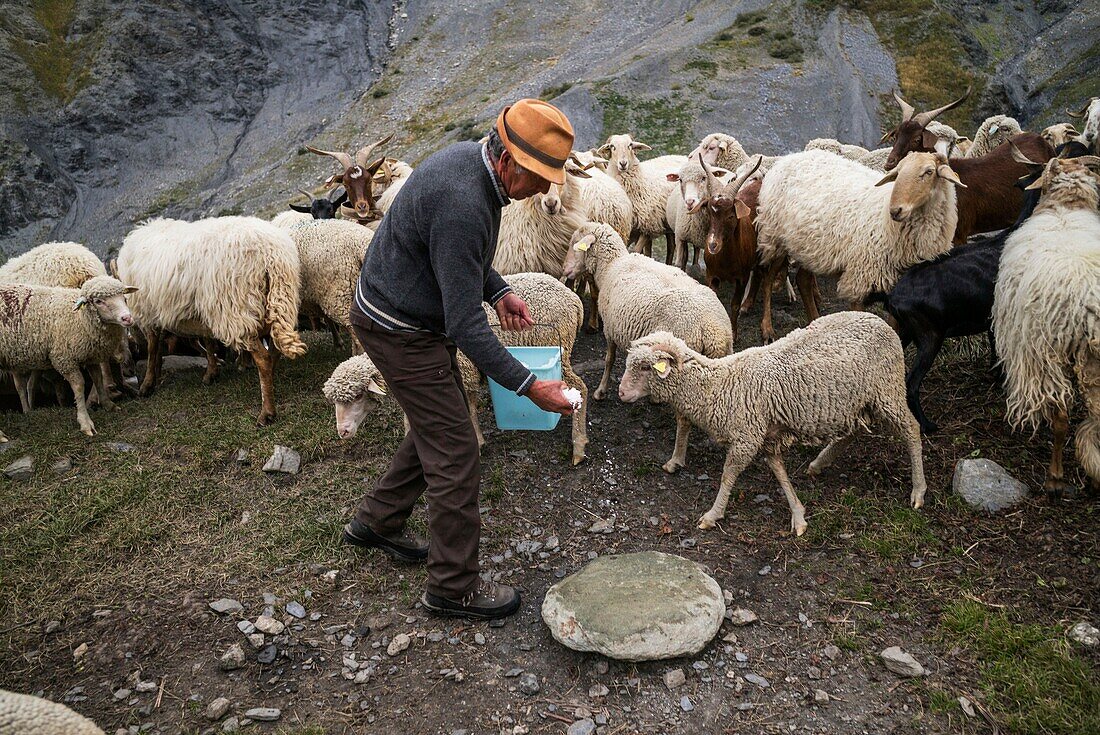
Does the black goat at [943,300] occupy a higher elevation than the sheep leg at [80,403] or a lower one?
higher

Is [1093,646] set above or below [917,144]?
below

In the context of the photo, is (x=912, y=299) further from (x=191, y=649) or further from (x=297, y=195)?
(x=297, y=195)

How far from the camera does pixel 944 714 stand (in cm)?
299

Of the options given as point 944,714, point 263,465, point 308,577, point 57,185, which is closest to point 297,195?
point 57,185

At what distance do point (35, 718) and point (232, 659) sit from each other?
1125 millimetres

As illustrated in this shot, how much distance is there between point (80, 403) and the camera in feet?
22.0

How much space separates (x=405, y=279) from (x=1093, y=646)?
3543 mm

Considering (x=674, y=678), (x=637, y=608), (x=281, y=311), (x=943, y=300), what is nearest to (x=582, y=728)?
(x=674, y=678)

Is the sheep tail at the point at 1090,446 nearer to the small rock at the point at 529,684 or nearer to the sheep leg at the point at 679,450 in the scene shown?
the sheep leg at the point at 679,450

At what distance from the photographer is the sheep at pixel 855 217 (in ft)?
18.7

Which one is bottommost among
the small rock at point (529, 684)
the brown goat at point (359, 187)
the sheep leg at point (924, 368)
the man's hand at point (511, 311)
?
the small rock at point (529, 684)

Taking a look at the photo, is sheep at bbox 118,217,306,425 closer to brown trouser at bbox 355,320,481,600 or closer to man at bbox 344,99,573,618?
man at bbox 344,99,573,618

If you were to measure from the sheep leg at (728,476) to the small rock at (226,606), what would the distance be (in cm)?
276

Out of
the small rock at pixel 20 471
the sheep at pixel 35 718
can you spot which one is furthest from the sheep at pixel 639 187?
the sheep at pixel 35 718
